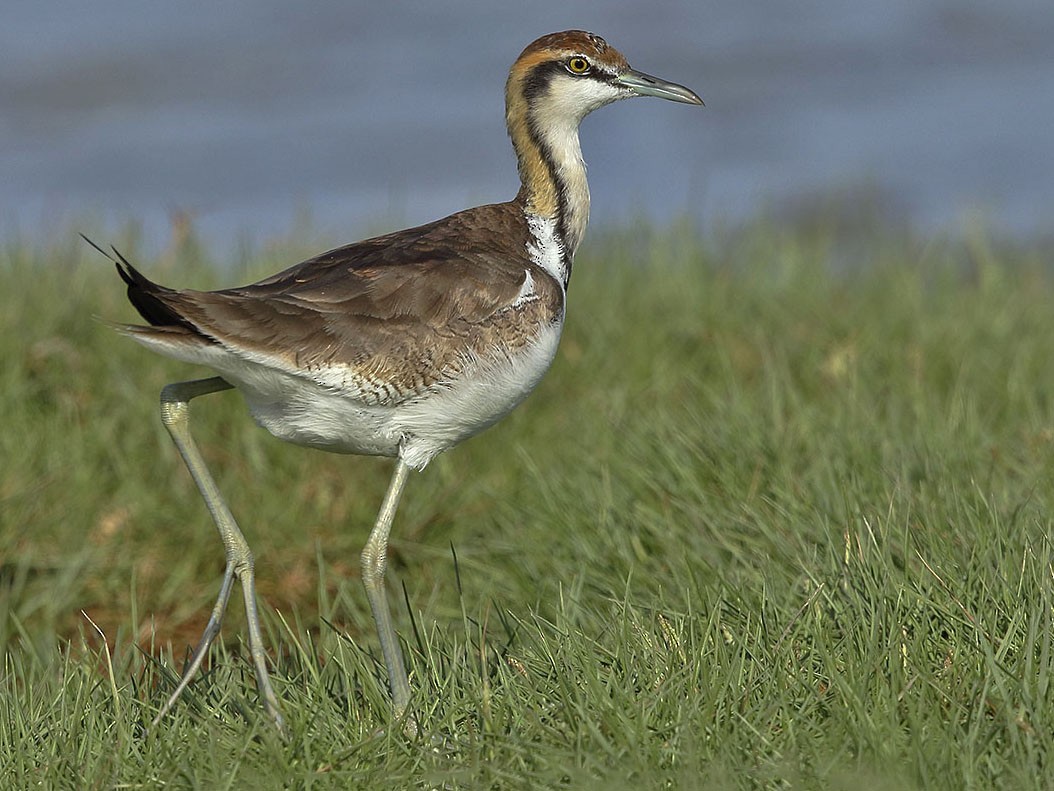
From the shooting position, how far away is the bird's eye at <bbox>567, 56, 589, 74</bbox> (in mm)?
5055

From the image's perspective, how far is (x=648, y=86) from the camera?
518 cm

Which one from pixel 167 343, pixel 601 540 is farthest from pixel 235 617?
pixel 167 343

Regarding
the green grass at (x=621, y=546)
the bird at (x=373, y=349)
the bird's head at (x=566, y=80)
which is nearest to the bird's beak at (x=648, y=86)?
the bird's head at (x=566, y=80)

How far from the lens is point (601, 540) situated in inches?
209

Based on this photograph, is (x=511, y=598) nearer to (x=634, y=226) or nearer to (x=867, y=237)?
(x=634, y=226)

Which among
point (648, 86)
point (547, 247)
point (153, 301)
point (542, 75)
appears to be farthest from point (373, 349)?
point (648, 86)

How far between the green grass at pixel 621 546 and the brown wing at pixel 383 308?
0.78 meters

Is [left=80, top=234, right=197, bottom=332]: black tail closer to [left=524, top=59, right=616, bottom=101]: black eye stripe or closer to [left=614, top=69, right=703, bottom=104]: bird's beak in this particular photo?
[left=524, top=59, right=616, bottom=101]: black eye stripe

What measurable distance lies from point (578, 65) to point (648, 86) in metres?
0.29

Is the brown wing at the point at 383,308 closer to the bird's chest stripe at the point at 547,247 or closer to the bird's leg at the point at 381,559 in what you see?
the bird's chest stripe at the point at 547,247

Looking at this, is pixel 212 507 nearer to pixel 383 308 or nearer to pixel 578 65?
pixel 383 308

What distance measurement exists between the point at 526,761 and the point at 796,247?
598cm

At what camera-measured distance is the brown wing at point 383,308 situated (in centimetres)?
402

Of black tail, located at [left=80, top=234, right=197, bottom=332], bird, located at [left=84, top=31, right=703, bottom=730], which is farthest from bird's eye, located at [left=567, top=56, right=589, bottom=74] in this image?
black tail, located at [left=80, top=234, right=197, bottom=332]
